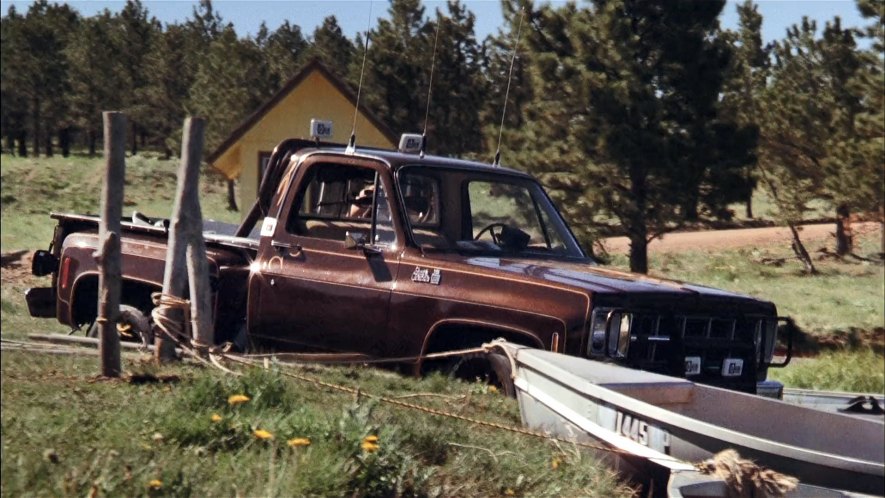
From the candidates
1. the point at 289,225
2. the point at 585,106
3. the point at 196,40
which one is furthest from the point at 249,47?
the point at 289,225

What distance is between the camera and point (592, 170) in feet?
69.8

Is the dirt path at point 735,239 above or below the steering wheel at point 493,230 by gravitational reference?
below

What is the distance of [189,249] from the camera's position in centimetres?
702

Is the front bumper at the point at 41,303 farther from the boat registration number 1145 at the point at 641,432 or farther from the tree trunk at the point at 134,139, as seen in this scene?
the tree trunk at the point at 134,139

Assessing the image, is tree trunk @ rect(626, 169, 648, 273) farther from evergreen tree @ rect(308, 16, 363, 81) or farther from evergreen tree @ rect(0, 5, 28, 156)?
evergreen tree @ rect(308, 16, 363, 81)

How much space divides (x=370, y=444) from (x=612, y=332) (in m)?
1.94

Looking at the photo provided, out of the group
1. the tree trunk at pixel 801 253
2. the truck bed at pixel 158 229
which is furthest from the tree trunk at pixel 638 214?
the truck bed at pixel 158 229

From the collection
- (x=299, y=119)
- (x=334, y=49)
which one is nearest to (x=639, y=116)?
(x=299, y=119)

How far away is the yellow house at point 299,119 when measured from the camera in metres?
22.0

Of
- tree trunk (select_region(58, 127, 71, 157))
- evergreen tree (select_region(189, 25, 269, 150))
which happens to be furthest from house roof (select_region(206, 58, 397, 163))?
evergreen tree (select_region(189, 25, 269, 150))

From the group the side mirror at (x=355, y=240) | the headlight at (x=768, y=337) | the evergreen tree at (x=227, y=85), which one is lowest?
the headlight at (x=768, y=337)

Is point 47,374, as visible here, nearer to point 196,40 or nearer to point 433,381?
point 433,381

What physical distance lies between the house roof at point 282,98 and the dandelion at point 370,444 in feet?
54.1

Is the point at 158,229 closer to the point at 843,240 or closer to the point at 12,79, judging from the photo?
the point at 12,79
